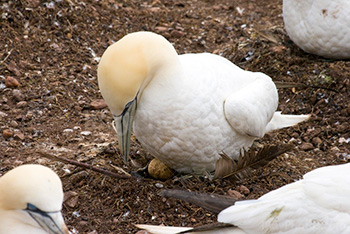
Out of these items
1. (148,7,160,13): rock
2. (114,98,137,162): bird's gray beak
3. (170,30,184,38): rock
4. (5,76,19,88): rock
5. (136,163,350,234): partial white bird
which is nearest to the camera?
(136,163,350,234): partial white bird

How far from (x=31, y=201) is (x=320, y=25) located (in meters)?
3.89

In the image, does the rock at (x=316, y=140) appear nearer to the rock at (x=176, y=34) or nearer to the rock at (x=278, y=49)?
the rock at (x=278, y=49)

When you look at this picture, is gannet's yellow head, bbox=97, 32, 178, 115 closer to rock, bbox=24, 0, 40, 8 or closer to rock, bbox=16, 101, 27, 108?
rock, bbox=16, 101, 27, 108

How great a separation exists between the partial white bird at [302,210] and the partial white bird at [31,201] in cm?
79

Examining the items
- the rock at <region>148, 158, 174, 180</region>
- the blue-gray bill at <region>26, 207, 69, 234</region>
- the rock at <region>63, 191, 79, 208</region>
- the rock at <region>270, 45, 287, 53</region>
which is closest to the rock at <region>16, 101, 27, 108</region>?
the rock at <region>63, 191, 79, 208</region>

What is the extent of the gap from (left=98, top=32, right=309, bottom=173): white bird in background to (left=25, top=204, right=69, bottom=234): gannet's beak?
3.48 feet

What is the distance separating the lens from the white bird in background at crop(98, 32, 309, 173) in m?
4.16

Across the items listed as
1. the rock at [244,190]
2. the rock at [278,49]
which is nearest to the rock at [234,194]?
the rock at [244,190]

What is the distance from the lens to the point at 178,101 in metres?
4.32

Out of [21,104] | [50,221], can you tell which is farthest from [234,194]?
[21,104]

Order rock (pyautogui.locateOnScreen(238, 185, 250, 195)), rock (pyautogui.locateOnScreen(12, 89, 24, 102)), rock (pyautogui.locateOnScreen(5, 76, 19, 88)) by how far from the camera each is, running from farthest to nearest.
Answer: rock (pyautogui.locateOnScreen(5, 76, 19, 88)), rock (pyautogui.locateOnScreen(12, 89, 24, 102)), rock (pyautogui.locateOnScreen(238, 185, 250, 195))

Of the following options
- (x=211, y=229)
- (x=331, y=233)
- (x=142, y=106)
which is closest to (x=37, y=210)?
(x=211, y=229)

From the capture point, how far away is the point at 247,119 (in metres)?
4.62

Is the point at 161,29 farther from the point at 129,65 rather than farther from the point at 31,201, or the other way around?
the point at 31,201
